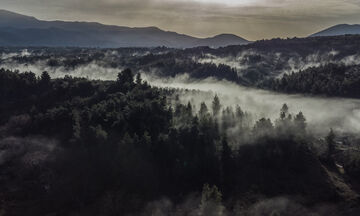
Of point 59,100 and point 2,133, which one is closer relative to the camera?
point 2,133

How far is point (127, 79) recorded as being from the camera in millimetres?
163000

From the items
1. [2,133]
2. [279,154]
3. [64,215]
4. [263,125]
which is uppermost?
[263,125]

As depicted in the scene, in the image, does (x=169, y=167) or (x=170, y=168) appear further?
(x=169, y=167)

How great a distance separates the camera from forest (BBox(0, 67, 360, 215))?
8819 centimetres

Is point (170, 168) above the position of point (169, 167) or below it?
below

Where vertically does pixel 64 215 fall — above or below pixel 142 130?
below

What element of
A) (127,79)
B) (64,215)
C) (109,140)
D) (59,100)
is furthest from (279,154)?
(59,100)

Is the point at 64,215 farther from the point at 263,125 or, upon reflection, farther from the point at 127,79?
the point at 127,79

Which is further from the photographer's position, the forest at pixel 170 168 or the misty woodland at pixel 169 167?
the forest at pixel 170 168

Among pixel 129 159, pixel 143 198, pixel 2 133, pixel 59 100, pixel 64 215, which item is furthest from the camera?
pixel 59 100

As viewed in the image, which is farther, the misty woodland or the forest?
the forest

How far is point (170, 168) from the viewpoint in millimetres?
99188

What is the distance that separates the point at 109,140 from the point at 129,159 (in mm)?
12092

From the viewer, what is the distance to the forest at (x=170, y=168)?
8819cm
